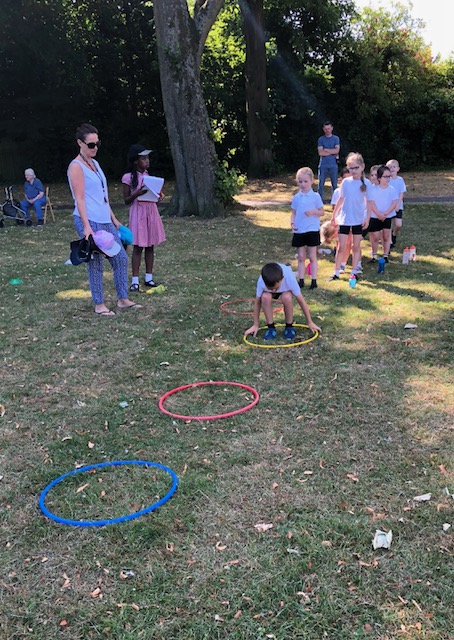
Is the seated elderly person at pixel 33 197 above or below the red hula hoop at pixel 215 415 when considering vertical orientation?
above

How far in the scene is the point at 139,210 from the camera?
6.64 m

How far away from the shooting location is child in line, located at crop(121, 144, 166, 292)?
6.41m

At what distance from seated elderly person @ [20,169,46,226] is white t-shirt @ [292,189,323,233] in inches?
353

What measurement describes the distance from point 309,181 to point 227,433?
365cm

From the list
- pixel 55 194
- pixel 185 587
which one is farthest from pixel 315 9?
pixel 185 587

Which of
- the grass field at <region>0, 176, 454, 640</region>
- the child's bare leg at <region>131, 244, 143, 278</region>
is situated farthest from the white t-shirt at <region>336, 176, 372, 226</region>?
the child's bare leg at <region>131, 244, 143, 278</region>

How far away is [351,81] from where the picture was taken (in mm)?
21234

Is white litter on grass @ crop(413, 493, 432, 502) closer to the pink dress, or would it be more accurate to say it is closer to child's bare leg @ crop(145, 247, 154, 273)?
the pink dress

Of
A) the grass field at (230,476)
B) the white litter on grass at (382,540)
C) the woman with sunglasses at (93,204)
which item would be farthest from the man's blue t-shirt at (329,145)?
the white litter on grass at (382,540)

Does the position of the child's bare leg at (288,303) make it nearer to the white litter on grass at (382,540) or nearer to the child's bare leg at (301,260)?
the child's bare leg at (301,260)

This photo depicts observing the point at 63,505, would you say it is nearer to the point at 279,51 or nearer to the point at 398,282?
the point at 398,282

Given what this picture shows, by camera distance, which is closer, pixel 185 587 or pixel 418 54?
pixel 185 587

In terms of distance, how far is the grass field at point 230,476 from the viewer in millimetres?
2227

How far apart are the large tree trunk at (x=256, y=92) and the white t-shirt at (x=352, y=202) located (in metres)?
14.1
